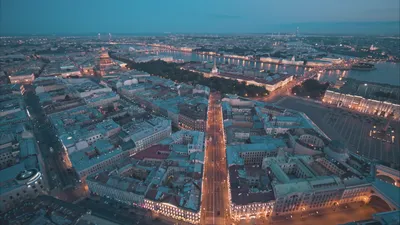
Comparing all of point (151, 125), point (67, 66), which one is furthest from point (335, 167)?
point (67, 66)

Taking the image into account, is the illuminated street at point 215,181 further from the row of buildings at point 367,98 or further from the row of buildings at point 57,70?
the row of buildings at point 57,70

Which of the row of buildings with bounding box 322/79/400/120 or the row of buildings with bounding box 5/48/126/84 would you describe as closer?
the row of buildings with bounding box 322/79/400/120

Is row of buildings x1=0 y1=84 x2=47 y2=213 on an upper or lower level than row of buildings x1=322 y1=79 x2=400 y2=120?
lower

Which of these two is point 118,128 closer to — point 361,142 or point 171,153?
point 171,153

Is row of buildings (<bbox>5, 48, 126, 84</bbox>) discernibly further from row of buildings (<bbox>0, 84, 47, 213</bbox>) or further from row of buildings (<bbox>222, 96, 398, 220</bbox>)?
row of buildings (<bbox>222, 96, 398, 220</bbox>)

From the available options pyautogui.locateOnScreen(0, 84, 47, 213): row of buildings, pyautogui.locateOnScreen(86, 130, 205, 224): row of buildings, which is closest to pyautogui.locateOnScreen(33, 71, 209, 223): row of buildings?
pyautogui.locateOnScreen(86, 130, 205, 224): row of buildings

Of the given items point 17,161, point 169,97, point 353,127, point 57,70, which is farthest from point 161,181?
point 57,70
